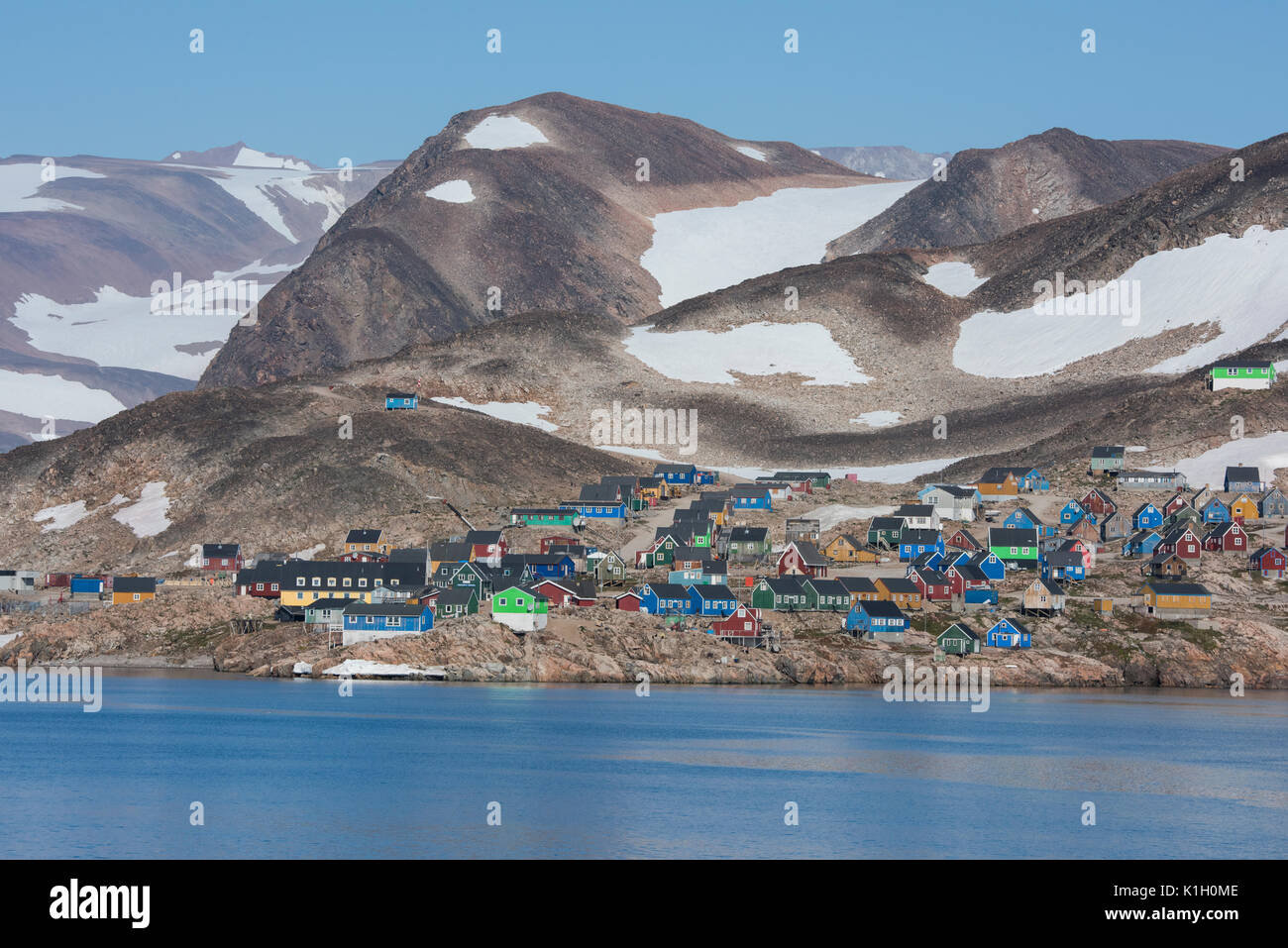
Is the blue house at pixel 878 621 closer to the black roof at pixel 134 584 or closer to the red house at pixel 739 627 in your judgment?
the red house at pixel 739 627

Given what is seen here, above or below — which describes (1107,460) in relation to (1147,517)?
above

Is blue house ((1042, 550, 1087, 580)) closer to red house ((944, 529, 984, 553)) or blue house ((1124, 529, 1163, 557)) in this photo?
red house ((944, 529, 984, 553))

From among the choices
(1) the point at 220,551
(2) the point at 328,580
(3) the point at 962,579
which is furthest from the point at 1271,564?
(1) the point at 220,551

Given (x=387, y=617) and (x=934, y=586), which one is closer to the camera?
(x=387, y=617)

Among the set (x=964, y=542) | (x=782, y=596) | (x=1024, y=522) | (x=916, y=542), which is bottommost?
(x=782, y=596)

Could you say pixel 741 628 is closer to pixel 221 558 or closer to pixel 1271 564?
pixel 1271 564

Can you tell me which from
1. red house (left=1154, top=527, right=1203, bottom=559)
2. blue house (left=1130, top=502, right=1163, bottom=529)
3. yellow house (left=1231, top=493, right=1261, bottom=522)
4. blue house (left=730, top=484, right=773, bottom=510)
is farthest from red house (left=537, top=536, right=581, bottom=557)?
yellow house (left=1231, top=493, right=1261, bottom=522)
